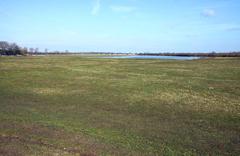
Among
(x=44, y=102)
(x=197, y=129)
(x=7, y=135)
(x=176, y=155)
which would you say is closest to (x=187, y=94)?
(x=197, y=129)

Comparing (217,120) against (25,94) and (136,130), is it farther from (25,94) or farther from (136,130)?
(25,94)

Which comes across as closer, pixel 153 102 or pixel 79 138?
pixel 79 138

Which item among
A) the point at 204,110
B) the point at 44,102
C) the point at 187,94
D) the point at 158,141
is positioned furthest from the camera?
the point at 187,94

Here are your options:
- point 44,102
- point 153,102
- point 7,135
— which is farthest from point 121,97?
point 7,135

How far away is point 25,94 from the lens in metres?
16.1

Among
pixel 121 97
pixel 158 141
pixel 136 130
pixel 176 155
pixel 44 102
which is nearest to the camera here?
pixel 176 155

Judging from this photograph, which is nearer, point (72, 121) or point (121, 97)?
point (72, 121)

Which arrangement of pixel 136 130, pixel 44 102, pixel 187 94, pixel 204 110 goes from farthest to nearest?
pixel 187 94
pixel 44 102
pixel 204 110
pixel 136 130

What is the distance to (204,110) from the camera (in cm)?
1218

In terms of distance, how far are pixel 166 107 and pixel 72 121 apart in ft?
16.4

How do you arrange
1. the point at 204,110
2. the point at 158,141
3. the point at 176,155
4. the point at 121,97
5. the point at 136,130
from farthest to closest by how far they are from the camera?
the point at 121,97
the point at 204,110
the point at 136,130
the point at 158,141
the point at 176,155

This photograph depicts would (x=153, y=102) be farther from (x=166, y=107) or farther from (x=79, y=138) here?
(x=79, y=138)

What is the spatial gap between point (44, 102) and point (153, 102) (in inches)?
225

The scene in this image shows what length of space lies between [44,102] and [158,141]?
25.4 feet
